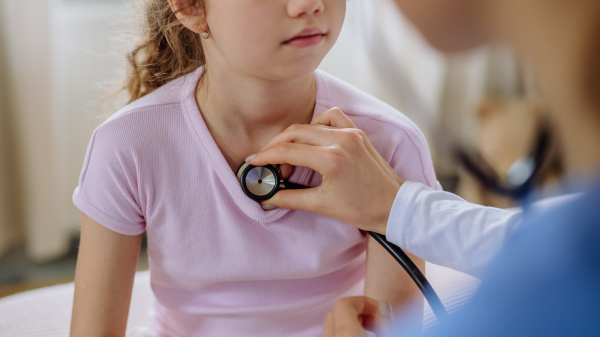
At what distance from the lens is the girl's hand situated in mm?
622

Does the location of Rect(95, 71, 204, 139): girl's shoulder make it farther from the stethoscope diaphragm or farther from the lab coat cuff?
the lab coat cuff

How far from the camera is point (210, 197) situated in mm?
867

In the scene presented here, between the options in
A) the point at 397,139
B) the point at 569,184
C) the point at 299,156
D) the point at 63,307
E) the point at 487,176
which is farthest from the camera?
the point at 63,307

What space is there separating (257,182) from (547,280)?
0.50 m

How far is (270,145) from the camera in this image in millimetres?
789

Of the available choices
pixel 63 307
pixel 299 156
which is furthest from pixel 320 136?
pixel 63 307

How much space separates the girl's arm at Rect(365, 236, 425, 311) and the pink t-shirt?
1.9 inches

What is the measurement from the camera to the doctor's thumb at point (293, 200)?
2.52 feet

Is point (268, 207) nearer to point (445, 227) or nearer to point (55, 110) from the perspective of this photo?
point (445, 227)

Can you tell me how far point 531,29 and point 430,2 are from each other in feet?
0.22

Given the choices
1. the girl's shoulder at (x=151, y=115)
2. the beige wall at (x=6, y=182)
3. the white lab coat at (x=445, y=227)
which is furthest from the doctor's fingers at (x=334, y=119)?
the beige wall at (x=6, y=182)

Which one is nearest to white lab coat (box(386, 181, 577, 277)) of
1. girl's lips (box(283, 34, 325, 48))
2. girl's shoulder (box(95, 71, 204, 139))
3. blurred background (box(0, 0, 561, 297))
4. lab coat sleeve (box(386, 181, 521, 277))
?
lab coat sleeve (box(386, 181, 521, 277))

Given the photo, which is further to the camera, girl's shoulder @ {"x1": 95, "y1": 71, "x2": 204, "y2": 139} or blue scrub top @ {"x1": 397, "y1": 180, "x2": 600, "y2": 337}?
girl's shoulder @ {"x1": 95, "y1": 71, "x2": 204, "y2": 139}

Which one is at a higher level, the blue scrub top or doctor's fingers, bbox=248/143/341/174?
the blue scrub top
